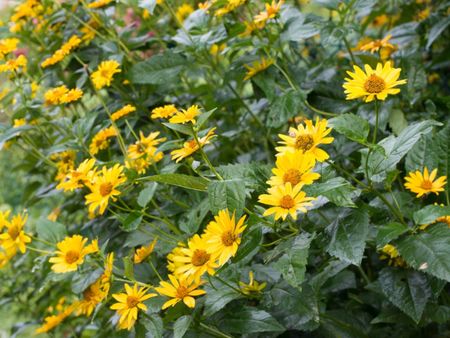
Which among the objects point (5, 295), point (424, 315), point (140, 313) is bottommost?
point (5, 295)

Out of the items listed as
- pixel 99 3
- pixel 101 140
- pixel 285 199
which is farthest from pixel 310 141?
pixel 99 3

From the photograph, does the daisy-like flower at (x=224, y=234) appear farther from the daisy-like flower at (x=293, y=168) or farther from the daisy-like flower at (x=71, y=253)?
the daisy-like flower at (x=71, y=253)

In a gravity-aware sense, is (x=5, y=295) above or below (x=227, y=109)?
below

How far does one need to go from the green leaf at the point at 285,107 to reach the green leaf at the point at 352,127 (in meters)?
0.39

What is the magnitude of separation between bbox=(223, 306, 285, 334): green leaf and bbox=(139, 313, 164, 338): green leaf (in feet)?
0.41

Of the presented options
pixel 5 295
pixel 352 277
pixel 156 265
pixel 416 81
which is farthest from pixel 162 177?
pixel 5 295

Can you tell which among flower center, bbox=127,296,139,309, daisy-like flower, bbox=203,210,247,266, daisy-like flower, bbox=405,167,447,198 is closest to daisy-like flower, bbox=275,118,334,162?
daisy-like flower, bbox=203,210,247,266

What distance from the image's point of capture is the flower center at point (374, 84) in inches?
36.6

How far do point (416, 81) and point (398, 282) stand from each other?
2.07ft

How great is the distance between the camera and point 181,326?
974 mm

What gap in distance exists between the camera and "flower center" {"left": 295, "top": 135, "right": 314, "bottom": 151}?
0.92 m

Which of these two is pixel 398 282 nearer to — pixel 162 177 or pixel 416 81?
pixel 162 177

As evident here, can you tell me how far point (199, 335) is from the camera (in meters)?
1.06

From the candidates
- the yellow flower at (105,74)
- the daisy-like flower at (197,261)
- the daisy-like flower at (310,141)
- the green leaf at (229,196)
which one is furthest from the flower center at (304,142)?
the yellow flower at (105,74)
